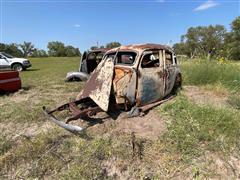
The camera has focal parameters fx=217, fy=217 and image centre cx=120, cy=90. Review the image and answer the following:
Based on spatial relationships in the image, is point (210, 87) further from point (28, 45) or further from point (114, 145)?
point (28, 45)

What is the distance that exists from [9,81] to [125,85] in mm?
4891

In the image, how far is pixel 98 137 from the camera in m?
4.13

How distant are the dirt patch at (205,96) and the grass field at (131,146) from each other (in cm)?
44

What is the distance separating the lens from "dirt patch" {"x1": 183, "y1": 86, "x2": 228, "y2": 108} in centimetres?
609

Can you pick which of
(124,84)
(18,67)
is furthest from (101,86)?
(18,67)

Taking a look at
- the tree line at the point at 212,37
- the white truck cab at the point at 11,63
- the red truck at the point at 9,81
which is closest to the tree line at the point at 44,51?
the tree line at the point at 212,37

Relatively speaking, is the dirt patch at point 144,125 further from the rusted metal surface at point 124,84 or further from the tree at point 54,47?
the tree at point 54,47

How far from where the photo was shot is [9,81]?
7.74 meters

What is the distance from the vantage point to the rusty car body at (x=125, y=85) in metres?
4.88

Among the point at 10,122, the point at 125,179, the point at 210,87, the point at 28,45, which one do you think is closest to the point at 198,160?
the point at 125,179

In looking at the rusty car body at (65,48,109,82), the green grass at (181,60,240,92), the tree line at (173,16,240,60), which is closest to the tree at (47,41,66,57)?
the tree line at (173,16,240,60)

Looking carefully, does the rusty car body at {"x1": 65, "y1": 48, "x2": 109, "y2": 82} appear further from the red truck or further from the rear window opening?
the red truck

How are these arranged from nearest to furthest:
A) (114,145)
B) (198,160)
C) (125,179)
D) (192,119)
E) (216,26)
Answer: (125,179)
(198,160)
(114,145)
(192,119)
(216,26)

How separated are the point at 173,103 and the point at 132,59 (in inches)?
63.6
